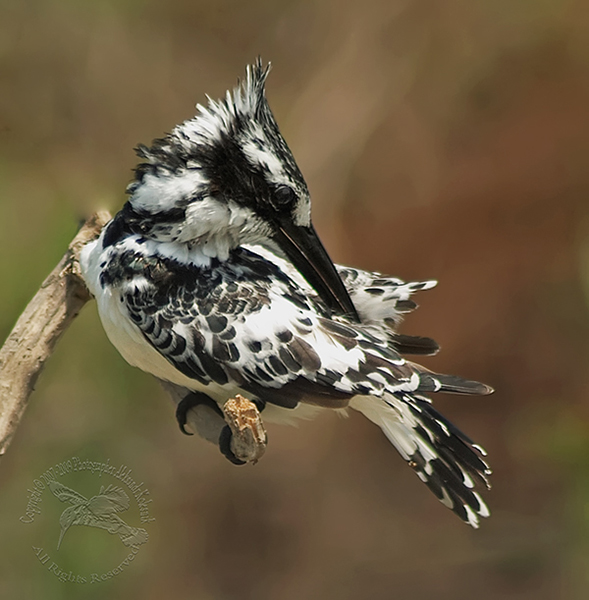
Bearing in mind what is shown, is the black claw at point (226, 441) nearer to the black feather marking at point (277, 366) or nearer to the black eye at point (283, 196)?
the black feather marking at point (277, 366)

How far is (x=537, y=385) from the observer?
290 cm

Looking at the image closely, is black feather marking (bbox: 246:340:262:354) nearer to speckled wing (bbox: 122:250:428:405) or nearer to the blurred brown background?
speckled wing (bbox: 122:250:428:405)

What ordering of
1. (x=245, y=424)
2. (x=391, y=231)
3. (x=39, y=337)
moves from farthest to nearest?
(x=391, y=231), (x=39, y=337), (x=245, y=424)

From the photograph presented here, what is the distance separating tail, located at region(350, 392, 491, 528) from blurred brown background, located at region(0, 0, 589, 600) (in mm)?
1086

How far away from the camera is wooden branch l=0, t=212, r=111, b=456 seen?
1.32 meters

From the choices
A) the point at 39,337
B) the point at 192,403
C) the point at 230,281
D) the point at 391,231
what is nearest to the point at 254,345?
the point at 230,281

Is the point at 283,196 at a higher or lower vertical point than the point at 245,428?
higher

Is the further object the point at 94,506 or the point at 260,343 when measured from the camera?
the point at 94,506

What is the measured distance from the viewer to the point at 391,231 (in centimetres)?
→ 288

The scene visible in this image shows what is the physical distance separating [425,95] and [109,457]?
168 centimetres

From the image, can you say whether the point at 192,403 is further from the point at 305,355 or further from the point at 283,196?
the point at 283,196

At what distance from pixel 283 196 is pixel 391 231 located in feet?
5.40

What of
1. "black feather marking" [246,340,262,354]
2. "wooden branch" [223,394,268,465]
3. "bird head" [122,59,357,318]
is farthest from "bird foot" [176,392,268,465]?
"bird head" [122,59,357,318]

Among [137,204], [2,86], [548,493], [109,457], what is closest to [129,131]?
[2,86]
